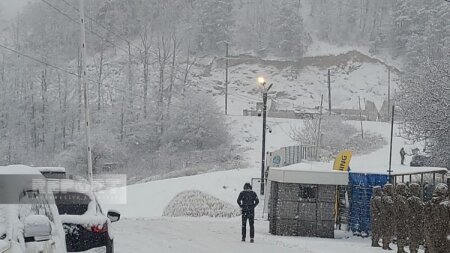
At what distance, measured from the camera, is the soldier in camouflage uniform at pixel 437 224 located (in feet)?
34.8

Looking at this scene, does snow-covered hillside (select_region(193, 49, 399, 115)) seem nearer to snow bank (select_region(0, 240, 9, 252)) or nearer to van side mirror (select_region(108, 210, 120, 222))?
van side mirror (select_region(108, 210, 120, 222))

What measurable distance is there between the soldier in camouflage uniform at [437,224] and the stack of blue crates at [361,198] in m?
5.70

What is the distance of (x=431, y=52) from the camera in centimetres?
8338

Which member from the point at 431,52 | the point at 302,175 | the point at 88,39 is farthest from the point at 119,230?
the point at 88,39

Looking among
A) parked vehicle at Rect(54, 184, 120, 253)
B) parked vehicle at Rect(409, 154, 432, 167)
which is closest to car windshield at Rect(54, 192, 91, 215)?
parked vehicle at Rect(54, 184, 120, 253)

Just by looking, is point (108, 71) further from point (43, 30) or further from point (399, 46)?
point (399, 46)

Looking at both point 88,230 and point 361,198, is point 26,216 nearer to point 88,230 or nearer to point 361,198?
point 88,230

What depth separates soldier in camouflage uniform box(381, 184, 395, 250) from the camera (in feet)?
45.2

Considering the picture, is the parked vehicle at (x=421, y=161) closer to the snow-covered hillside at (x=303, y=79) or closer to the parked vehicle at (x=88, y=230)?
the parked vehicle at (x=88, y=230)

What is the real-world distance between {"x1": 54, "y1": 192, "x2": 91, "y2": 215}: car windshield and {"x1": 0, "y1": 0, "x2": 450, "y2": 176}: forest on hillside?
2619cm

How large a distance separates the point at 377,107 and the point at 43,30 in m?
54.4

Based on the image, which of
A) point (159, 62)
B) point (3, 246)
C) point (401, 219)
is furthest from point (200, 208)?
point (159, 62)

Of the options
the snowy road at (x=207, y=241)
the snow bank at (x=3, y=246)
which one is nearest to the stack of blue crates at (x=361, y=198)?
the snowy road at (x=207, y=241)

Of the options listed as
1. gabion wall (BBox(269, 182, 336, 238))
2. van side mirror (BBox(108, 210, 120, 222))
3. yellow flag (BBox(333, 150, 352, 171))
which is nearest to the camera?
van side mirror (BBox(108, 210, 120, 222))
